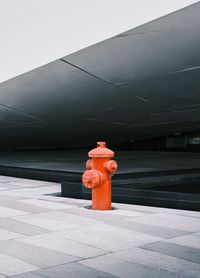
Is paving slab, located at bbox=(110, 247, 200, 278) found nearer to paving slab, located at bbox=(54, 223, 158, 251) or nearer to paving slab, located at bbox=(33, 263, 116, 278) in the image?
paving slab, located at bbox=(54, 223, 158, 251)

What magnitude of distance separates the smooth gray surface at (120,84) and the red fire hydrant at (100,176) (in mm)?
1877

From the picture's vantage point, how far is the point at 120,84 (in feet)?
27.5

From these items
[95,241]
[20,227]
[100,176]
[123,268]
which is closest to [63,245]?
[95,241]

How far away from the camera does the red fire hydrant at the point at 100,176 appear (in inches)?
222

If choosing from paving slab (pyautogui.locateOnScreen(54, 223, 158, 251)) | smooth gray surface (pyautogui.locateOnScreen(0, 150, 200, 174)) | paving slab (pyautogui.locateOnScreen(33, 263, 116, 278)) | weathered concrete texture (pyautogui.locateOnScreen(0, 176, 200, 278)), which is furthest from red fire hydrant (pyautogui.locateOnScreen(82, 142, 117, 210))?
smooth gray surface (pyautogui.locateOnScreen(0, 150, 200, 174))

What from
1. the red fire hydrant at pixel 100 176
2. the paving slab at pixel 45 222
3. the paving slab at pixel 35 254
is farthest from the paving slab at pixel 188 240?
the red fire hydrant at pixel 100 176

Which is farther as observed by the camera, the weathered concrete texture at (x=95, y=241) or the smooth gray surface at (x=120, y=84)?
the smooth gray surface at (x=120, y=84)

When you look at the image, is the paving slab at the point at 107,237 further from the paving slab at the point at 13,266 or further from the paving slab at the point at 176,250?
the paving slab at the point at 13,266

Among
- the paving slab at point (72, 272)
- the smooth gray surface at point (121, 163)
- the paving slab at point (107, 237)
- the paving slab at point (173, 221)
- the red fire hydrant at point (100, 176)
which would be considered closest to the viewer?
the paving slab at point (72, 272)

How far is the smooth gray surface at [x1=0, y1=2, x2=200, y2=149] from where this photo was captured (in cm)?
636

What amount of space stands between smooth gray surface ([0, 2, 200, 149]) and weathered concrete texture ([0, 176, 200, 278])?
2.49m

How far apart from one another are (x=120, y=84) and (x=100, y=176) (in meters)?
3.18

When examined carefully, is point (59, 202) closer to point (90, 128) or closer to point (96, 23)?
point (96, 23)

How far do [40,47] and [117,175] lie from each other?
2.95 metres
